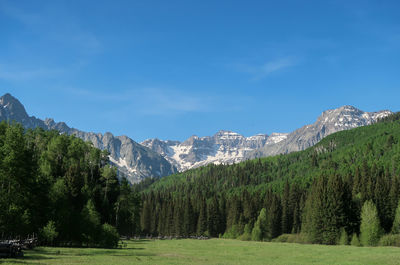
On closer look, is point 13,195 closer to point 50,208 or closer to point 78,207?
point 50,208

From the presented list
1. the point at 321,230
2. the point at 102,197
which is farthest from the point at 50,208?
the point at 321,230

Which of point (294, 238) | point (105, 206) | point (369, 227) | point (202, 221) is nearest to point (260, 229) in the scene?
point (294, 238)

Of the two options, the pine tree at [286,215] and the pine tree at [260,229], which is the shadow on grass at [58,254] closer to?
the pine tree at [260,229]

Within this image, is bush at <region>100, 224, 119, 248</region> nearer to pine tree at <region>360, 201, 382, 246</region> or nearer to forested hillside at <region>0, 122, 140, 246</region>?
forested hillside at <region>0, 122, 140, 246</region>

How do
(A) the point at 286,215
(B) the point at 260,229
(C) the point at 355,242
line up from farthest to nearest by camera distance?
(A) the point at 286,215 → (B) the point at 260,229 → (C) the point at 355,242

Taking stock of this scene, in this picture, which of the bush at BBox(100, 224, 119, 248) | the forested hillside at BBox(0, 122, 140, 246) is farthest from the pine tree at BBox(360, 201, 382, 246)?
the bush at BBox(100, 224, 119, 248)

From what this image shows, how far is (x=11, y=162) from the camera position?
60375mm

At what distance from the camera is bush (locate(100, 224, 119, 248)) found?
8256cm

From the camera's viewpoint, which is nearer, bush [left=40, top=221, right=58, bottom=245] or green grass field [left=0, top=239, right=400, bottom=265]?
green grass field [left=0, top=239, right=400, bottom=265]

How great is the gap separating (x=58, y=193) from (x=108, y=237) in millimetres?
14646

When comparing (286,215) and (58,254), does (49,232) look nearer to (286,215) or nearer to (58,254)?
(58,254)

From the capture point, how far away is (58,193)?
77.4 metres

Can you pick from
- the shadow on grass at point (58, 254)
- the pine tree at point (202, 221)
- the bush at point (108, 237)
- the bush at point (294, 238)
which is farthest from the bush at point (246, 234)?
the shadow on grass at point (58, 254)

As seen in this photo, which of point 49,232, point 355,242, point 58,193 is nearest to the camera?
point 49,232
